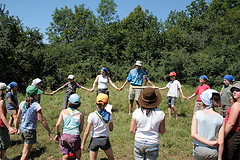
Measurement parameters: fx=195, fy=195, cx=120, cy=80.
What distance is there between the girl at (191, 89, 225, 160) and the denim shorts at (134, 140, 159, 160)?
27.5 inches

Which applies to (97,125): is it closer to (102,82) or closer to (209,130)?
(209,130)

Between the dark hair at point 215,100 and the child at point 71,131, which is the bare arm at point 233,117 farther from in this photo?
the child at point 71,131

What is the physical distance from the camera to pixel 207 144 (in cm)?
303

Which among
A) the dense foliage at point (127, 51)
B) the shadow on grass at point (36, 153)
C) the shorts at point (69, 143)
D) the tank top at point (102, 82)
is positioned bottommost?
the shadow on grass at point (36, 153)

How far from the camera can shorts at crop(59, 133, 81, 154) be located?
3.76m

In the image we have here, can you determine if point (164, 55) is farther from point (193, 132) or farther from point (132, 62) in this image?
point (193, 132)

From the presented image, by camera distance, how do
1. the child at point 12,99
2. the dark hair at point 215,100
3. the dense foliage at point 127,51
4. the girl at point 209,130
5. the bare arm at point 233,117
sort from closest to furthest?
the girl at point 209,130 → the dark hair at point 215,100 → the bare arm at point 233,117 → the child at point 12,99 → the dense foliage at point 127,51

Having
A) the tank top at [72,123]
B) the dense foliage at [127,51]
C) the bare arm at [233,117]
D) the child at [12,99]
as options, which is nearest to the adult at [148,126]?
the bare arm at [233,117]

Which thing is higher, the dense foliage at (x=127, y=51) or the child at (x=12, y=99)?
the dense foliage at (x=127, y=51)

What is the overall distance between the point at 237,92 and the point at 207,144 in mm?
1354

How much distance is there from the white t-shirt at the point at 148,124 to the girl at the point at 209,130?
2.04 ft

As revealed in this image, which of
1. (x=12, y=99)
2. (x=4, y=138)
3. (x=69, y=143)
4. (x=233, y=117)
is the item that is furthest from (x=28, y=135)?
(x=233, y=117)

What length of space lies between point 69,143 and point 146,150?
1.57m

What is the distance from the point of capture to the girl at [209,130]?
302 centimetres
